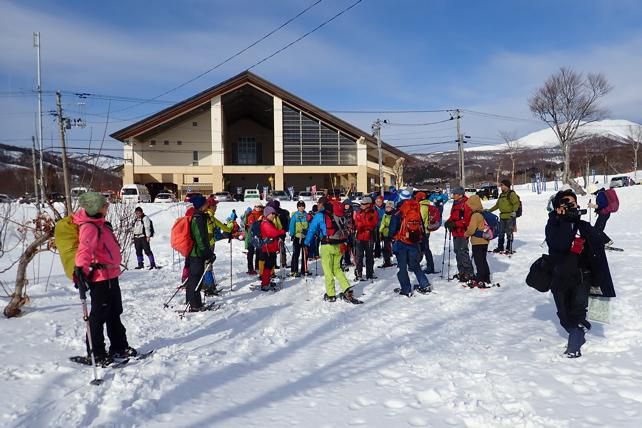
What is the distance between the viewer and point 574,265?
166 inches

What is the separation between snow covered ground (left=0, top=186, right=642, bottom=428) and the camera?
10.9ft

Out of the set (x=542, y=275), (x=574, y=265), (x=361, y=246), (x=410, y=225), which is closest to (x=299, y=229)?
(x=361, y=246)

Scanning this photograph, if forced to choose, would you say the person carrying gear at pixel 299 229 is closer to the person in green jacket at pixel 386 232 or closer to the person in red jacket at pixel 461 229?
the person in green jacket at pixel 386 232

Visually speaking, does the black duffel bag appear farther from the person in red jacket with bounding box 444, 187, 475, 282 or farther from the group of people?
the person in red jacket with bounding box 444, 187, 475, 282

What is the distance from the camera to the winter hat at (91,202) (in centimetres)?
411

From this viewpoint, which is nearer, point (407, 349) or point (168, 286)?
point (407, 349)

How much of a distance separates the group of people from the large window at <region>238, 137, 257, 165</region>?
3757 cm

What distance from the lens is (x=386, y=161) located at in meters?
53.3

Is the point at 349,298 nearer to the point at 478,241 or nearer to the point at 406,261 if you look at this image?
the point at 406,261

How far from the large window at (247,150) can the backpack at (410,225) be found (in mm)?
43623

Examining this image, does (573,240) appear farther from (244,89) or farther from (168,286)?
(244,89)

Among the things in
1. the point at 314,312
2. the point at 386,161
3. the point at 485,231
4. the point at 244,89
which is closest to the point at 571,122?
the point at 386,161

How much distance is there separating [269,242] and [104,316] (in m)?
3.86

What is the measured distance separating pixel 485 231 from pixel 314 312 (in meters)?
3.29
